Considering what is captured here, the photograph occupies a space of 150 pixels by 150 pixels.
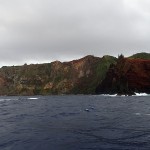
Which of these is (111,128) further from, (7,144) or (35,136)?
(7,144)

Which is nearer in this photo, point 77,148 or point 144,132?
point 77,148

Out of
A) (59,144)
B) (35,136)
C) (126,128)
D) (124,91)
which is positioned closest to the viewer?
(59,144)

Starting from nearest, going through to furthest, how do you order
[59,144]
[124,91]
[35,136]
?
[59,144], [35,136], [124,91]

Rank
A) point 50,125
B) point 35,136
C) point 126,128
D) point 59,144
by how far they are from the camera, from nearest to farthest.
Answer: point 59,144
point 35,136
point 126,128
point 50,125

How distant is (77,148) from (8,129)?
1366cm

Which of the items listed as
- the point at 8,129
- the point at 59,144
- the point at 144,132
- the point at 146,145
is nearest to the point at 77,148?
the point at 59,144

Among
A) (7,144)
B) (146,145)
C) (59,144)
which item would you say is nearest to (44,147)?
(59,144)

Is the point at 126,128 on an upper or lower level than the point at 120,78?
lower

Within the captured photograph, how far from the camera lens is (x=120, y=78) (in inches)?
7800

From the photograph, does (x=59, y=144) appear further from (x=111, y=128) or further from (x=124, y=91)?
(x=124, y=91)

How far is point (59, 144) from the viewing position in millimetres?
28047

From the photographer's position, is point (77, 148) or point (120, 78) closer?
point (77, 148)

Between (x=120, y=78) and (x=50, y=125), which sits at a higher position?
(x=120, y=78)

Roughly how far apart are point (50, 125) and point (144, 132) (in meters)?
12.2
